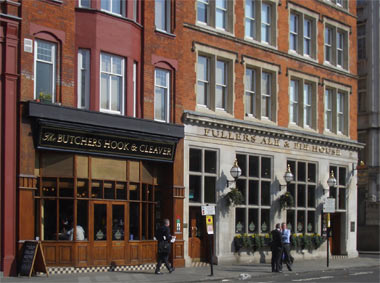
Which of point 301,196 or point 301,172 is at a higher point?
point 301,172

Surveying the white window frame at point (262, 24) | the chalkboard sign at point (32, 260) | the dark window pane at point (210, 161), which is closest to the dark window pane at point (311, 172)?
the white window frame at point (262, 24)

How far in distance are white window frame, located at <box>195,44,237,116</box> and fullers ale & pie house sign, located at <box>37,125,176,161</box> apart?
3465mm

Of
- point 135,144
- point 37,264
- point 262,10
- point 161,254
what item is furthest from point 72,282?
point 262,10

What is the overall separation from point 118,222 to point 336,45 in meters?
18.6

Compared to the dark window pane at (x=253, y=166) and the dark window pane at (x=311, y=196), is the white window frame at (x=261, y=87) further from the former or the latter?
the dark window pane at (x=311, y=196)

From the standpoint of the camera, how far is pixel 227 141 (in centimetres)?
3294

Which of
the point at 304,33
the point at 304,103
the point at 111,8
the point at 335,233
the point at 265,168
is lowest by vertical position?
the point at 335,233

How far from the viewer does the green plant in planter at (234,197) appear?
32.3 metres

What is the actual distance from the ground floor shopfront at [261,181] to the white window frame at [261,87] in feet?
2.43

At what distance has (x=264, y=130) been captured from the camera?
34.8 m

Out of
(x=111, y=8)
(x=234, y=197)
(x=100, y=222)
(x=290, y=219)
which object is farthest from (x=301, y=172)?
(x=111, y=8)

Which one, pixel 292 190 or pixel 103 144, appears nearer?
pixel 103 144

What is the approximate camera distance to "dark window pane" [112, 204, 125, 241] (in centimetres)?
2778

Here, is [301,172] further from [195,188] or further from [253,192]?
[195,188]
